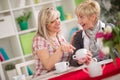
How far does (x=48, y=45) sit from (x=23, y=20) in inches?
46.1

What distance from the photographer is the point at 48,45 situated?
185 centimetres

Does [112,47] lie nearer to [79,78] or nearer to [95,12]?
[79,78]

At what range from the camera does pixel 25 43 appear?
2930 mm

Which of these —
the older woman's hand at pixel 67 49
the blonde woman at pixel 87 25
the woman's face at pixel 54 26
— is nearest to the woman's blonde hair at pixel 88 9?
the blonde woman at pixel 87 25

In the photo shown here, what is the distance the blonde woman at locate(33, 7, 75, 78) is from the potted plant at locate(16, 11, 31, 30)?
1062mm

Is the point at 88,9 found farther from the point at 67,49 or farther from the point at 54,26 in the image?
the point at 67,49

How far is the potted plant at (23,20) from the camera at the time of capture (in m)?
A: 2.94

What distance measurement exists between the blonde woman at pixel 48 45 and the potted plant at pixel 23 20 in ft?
3.49

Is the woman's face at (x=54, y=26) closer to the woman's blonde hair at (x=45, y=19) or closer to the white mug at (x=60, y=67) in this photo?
the woman's blonde hair at (x=45, y=19)

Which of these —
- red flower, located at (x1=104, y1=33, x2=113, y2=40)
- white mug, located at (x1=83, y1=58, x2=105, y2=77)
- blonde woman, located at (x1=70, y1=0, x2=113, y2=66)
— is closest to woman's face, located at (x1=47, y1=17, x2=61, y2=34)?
blonde woman, located at (x1=70, y1=0, x2=113, y2=66)

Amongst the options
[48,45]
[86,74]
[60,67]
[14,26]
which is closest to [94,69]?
[86,74]

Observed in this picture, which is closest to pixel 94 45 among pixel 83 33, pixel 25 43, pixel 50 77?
pixel 83 33

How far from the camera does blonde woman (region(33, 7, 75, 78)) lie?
1.79 meters

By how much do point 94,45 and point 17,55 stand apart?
4.39 ft
